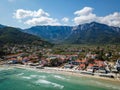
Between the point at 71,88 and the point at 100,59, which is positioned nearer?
the point at 71,88

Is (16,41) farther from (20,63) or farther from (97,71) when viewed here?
(97,71)

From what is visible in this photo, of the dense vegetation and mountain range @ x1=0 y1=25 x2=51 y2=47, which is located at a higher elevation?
mountain range @ x1=0 y1=25 x2=51 y2=47

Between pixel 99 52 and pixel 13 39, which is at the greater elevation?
pixel 13 39

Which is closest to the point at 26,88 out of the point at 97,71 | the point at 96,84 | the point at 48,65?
the point at 96,84

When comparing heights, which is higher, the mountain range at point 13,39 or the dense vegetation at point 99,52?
the mountain range at point 13,39

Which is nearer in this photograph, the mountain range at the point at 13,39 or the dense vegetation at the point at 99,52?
the dense vegetation at the point at 99,52

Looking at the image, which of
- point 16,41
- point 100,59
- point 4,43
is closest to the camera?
point 100,59

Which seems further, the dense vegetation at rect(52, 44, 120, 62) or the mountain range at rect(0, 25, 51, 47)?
the mountain range at rect(0, 25, 51, 47)

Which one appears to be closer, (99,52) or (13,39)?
(99,52)

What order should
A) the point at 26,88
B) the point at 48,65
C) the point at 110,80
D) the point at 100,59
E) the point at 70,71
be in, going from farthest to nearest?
the point at 100,59 → the point at 48,65 → the point at 70,71 → the point at 110,80 → the point at 26,88

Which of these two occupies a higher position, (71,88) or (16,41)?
(16,41)

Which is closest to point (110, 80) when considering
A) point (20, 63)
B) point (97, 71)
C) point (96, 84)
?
point (96, 84)
